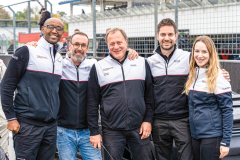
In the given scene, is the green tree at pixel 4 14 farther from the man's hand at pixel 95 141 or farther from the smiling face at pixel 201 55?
the smiling face at pixel 201 55

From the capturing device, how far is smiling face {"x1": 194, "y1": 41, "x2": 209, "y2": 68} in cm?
309

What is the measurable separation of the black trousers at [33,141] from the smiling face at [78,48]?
33.4 inches

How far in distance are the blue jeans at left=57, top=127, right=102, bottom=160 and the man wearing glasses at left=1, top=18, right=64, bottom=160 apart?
136 mm

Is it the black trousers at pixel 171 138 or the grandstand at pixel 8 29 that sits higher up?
the grandstand at pixel 8 29

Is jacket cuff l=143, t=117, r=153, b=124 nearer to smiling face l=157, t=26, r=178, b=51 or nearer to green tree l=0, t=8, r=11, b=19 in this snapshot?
smiling face l=157, t=26, r=178, b=51

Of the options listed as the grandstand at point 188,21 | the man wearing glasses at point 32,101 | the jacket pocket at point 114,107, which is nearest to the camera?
the man wearing glasses at point 32,101

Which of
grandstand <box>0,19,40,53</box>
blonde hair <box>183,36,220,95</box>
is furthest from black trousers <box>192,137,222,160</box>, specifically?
grandstand <box>0,19,40,53</box>

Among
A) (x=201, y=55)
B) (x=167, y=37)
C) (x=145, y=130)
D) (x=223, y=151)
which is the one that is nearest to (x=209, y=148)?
(x=223, y=151)

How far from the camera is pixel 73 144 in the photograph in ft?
10.9

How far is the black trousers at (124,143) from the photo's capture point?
10.2ft

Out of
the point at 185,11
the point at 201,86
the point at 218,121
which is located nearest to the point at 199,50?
the point at 201,86

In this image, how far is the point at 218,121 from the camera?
2936mm

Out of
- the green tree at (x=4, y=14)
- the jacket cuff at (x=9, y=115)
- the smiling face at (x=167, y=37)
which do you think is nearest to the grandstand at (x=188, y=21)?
the smiling face at (x=167, y=37)

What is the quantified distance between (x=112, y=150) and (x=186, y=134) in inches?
34.2
